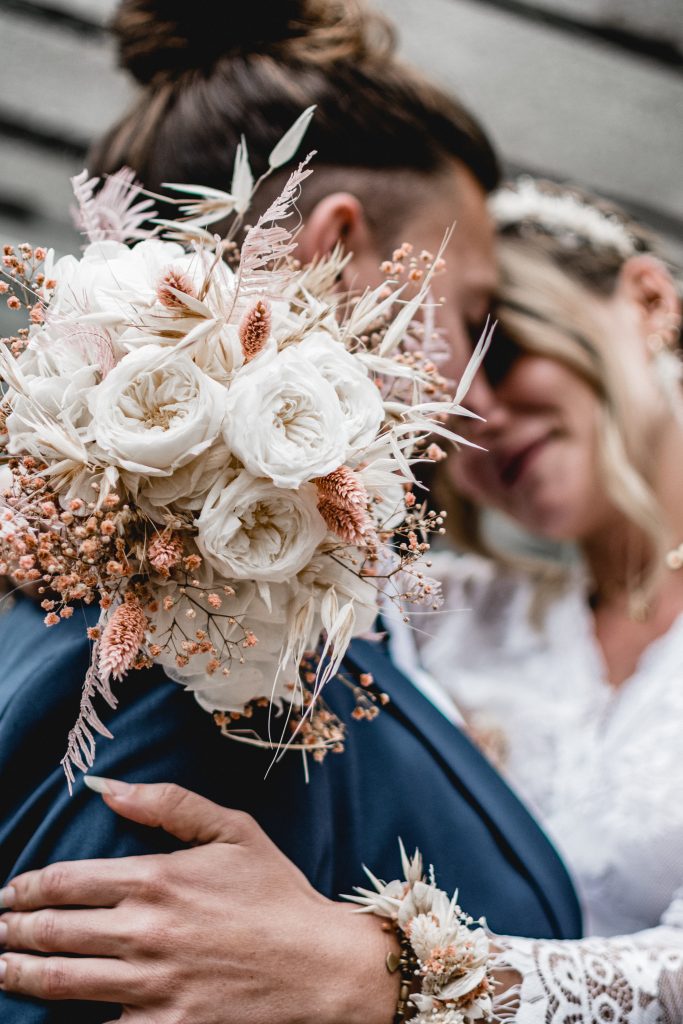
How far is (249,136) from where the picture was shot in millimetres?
1534

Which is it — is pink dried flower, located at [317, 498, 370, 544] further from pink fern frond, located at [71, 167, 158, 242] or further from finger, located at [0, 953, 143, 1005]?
finger, located at [0, 953, 143, 1005]

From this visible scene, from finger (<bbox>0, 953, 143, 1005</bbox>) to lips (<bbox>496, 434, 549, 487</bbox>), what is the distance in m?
1.52

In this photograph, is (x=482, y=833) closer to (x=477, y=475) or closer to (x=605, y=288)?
(x=477, y=475)

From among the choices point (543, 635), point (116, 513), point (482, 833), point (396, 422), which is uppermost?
point (396, 422)

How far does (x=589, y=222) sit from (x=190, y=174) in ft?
3.90

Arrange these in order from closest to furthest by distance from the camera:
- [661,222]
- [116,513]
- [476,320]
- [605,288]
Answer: [116,513] < [476,320] < [605,288] < [661,222]

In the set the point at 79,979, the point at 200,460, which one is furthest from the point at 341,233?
the point at 79,979

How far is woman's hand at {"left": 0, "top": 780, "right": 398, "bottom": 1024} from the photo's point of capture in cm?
103

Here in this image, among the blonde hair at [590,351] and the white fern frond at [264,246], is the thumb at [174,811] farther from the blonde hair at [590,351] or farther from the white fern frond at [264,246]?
the blonde hair at [590,351]

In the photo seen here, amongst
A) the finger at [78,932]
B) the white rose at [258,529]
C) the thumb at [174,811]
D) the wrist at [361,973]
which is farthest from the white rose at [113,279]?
the wrist at [361,973]

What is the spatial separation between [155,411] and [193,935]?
2.10 feet

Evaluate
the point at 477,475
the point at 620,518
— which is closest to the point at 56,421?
the point at 477,475

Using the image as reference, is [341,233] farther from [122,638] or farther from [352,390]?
[122,638]

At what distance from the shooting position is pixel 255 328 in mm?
919
